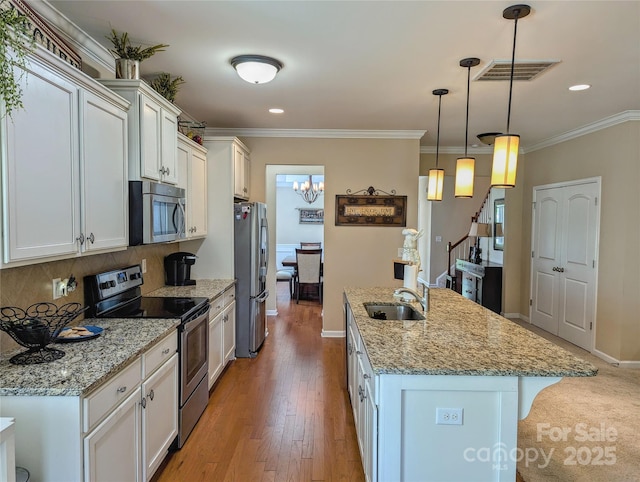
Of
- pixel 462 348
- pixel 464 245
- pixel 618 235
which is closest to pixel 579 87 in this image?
pixel 618 235

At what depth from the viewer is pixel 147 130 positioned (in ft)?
8.21

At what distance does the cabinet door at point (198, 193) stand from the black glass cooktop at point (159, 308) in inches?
32.8

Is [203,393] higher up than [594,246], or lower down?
lower down

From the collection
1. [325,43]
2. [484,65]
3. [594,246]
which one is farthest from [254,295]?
[594,246]

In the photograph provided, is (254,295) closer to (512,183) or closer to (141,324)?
(141,324)

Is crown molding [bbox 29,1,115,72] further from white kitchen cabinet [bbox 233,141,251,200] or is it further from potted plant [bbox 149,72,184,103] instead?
white kitchen cabinet [bbox 233,141,251,200]

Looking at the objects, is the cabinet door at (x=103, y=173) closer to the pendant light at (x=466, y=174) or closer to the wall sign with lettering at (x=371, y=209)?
the pendant light at (x=466, y=174)

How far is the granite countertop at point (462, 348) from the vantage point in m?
1.67

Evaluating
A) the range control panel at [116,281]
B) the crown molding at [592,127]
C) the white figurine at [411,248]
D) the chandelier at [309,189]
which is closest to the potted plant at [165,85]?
the range control panel at [116,281]

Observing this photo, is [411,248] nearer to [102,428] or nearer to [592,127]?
[102,428]

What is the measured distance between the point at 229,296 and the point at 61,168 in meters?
2.27

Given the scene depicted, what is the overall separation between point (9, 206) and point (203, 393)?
2016mm

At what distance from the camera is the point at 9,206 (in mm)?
1441

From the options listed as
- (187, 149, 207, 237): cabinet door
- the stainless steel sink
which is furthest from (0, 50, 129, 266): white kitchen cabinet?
the stainless steel sink
